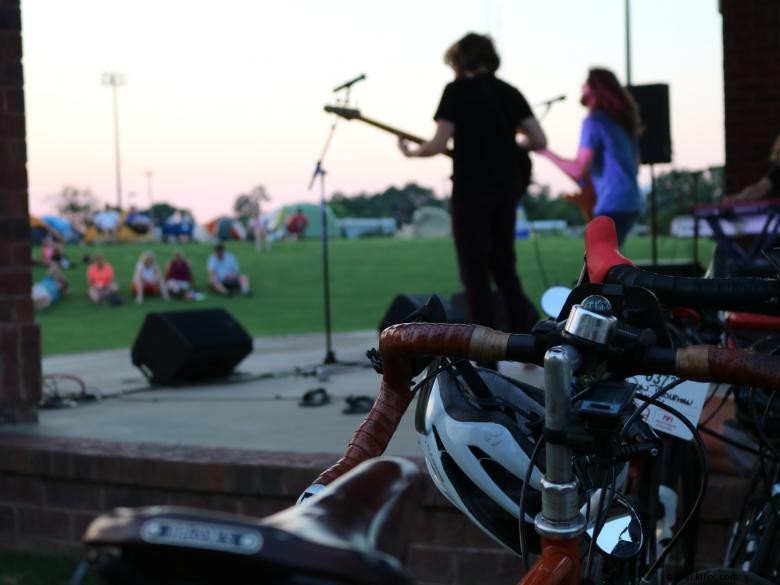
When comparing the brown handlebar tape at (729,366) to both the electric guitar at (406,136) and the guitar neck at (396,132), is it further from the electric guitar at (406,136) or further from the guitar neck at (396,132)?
the guitar neck at (396,132)

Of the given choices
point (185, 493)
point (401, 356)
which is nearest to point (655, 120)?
point (185, 493)

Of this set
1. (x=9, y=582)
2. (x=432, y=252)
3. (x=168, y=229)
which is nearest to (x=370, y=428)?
(x=9, y=582)

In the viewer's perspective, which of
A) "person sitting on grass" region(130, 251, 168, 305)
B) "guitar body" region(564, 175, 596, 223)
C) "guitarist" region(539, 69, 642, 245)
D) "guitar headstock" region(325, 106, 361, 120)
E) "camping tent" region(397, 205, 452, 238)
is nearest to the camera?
"guitarist" region(539, 69, 642, 245)

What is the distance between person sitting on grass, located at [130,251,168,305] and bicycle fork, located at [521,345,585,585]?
21118mm

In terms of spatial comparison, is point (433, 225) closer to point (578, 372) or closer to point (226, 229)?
point (226, 229)

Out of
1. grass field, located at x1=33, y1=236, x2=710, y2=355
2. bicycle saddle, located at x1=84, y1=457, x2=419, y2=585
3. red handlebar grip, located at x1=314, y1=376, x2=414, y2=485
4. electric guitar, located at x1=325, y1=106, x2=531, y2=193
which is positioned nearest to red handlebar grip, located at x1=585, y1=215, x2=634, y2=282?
red handlebar grip, located at x1=314, y1=376, x2=414, y2=485

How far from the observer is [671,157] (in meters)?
Answer: 11.7

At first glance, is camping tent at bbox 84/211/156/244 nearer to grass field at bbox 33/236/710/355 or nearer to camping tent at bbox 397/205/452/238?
grass field at bbox 33/236/710/355

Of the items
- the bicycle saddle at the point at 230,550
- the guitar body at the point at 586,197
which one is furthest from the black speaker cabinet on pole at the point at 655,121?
the bicycle saddle at the point at 230,550

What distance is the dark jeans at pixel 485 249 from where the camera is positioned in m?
5.95

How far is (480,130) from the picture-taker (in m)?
5.93

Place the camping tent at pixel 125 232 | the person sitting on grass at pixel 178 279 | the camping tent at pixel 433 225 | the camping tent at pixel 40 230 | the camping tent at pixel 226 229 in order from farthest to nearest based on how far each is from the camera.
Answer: the camping tent at pixel 433 225 < the camping tent at pixel 125 232 < the camping tent at pixel 226 229 < the camping tent at pixel 40 230 < the person sitting on grass at pixel 178 279

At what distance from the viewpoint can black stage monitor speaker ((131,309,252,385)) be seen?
7887 mm

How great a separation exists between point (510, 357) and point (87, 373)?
877 centimetres
